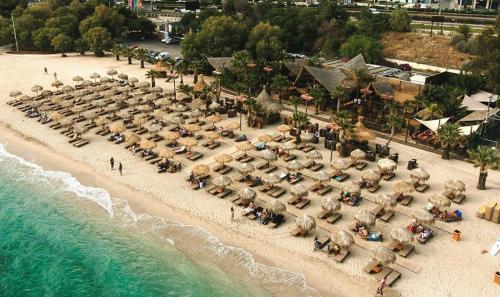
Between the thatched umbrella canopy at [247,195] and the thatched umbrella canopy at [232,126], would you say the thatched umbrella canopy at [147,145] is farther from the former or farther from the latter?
the thatched umbrella canopy at [247,195]

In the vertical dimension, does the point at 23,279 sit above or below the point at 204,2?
below

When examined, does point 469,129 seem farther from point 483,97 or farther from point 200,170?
point 200,170

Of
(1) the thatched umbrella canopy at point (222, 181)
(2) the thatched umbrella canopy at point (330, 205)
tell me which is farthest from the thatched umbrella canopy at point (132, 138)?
(2) the thatched umbrella canopy at point (330, 205)

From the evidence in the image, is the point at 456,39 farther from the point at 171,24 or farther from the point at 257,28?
the point at 171,24

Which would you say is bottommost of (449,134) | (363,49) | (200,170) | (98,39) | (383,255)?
(383,255)

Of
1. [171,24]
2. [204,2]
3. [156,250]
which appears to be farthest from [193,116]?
[204,2]

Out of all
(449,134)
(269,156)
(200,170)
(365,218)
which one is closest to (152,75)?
(200,170)
